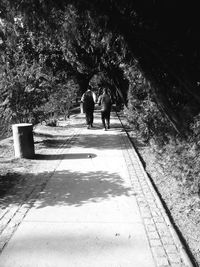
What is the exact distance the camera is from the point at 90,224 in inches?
172

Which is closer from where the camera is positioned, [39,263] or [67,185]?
[39,263]

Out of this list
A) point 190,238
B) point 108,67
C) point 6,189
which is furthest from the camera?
point 108,67

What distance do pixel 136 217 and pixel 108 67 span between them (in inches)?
687

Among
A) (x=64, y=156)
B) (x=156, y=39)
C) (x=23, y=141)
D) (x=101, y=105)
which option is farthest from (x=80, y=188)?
(x=101, y=105)

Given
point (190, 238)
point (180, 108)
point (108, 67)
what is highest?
point (108, 67)

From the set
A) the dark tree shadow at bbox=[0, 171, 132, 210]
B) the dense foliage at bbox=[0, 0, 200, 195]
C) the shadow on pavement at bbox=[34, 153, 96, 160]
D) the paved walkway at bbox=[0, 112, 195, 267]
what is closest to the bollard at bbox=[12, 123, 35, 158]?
the shadow on pavement at bbox=[34, 153, 96, 160]

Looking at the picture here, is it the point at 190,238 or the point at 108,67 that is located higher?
the point at 108,67

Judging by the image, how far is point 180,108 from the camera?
671 centimetres

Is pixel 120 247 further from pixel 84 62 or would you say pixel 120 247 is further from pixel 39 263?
pixel 84 62

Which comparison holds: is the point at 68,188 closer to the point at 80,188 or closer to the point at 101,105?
the point at 80,188

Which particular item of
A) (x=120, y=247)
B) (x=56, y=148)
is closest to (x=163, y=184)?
(x=120, y=247)

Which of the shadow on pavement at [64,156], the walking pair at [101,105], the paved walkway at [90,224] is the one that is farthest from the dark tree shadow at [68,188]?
the walking pair at [101,105]

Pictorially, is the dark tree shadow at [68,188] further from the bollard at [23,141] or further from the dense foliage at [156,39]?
the bollard at [23,141]

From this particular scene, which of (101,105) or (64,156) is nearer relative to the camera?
(64,156)
